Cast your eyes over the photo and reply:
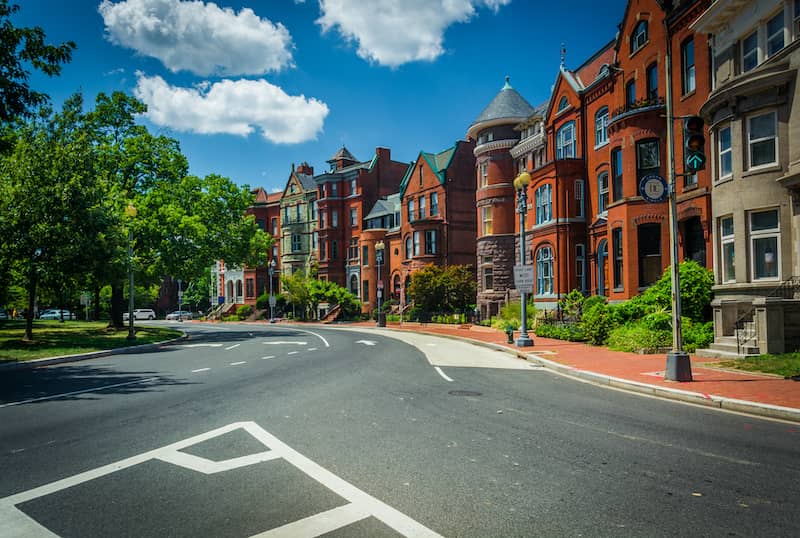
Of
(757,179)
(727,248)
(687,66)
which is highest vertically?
(687,66)

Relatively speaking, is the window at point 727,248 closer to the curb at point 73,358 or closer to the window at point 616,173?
the window at point 616,173

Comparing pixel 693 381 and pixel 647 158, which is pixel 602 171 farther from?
pixel 693 381

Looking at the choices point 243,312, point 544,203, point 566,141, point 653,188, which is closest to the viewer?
point 653,188

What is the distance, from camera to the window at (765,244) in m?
16.2

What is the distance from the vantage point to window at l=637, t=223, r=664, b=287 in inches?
935

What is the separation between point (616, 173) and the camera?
2589 centimetres

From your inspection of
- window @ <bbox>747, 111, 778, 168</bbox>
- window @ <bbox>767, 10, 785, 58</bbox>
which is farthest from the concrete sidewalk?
window @ <bbox>767, 10, 785, 58</bbox>

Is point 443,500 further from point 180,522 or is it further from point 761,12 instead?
point 761,12

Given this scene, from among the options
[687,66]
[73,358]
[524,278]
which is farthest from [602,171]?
[73,358]

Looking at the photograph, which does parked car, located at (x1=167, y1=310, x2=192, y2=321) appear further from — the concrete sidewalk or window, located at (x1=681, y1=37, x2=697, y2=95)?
window, located at (x1=681, y1=37, x2=697, y2=95)

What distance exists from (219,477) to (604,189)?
2752 cm

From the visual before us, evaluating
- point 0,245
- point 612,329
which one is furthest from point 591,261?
point 0,245

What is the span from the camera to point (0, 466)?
6051mm

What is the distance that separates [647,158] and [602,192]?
535 cm
